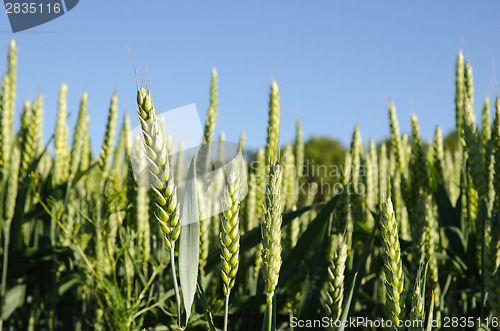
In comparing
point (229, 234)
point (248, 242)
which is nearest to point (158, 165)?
point (229, 234)

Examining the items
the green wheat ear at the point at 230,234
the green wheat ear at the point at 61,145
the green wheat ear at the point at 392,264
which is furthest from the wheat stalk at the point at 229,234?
the green wheat ear at the point at 61,145

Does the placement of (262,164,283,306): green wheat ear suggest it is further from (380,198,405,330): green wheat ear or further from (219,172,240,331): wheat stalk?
(380,198,405,330): green wheat ear

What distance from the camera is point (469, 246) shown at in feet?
5.22

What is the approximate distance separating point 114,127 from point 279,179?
144cm

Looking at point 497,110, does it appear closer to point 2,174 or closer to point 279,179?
point 279,179

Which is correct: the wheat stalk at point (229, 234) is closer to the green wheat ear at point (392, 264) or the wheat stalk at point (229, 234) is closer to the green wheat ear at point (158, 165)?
the green wheat ear at point (158, 165)

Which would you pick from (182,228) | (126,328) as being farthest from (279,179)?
(126,328)

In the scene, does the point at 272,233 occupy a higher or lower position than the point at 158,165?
lower

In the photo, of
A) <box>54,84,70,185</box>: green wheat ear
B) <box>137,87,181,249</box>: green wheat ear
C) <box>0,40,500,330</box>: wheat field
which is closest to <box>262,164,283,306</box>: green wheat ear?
<box>0,40,500,330</box>: wheat field

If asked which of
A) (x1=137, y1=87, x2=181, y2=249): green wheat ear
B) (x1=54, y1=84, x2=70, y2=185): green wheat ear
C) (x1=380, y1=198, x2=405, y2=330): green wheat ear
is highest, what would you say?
(x1=54, y1=84, x2=70, y2=185): green wheat ear

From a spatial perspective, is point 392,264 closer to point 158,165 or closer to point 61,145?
point 158,165

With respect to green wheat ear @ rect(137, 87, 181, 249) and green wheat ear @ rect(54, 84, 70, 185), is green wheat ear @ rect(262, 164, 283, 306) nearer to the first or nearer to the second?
green wheat ear @ rect(137, 87, 181, 249)

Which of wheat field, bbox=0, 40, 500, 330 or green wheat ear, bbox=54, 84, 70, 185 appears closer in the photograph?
wheat field, bbox=0, 40, 500, 330

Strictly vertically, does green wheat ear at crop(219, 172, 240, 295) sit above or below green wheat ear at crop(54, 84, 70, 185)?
below
